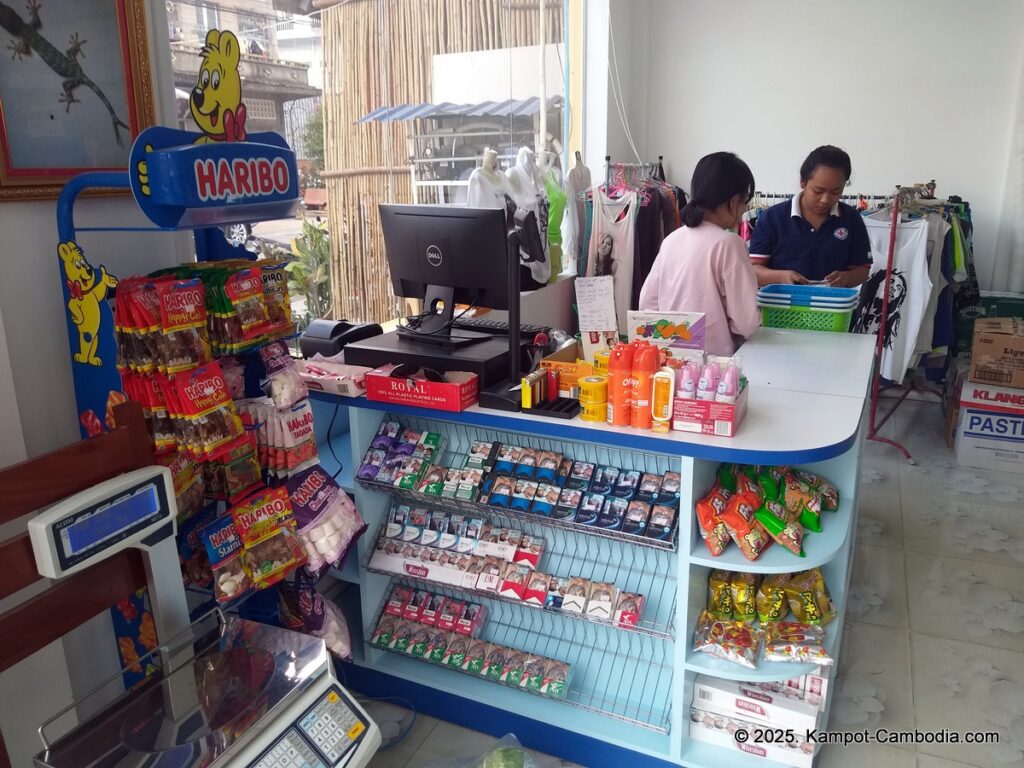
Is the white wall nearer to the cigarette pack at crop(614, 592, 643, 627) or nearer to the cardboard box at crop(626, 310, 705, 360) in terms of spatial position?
the cardboard box at crop(626, 310, 705, 360)

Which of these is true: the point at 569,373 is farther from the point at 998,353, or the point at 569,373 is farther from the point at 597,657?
the point at 998,353

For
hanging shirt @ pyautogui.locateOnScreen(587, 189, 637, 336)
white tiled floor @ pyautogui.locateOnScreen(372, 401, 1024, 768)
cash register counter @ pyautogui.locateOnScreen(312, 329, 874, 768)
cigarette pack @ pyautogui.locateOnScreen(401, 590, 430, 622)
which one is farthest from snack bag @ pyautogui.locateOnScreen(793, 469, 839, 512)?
hanging shirt @ pyautogui.locateOnScreen(587, 189, 637, 336)

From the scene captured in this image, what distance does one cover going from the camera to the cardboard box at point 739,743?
2074 mm

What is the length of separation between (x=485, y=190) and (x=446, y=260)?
1799 mm

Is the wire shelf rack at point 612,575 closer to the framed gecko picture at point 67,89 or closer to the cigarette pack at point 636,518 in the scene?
the cigarette pack at point 636,518

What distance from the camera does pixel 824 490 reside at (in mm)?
2270

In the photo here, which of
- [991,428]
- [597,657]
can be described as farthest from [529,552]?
[991,428]

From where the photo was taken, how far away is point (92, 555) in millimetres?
1407

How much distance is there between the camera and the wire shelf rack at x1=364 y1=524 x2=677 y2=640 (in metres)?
2.23

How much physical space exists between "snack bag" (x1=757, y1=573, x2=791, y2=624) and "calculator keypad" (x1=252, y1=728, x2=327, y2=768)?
1.30m

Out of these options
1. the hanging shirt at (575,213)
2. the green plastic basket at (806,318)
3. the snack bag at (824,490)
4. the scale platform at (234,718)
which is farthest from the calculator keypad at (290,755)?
the hanging shirt at (575,213)

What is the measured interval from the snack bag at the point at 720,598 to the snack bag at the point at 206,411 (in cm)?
141

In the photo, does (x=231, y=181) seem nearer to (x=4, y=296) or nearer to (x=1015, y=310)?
(x=4, y=296)

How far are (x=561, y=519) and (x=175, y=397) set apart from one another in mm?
1057
